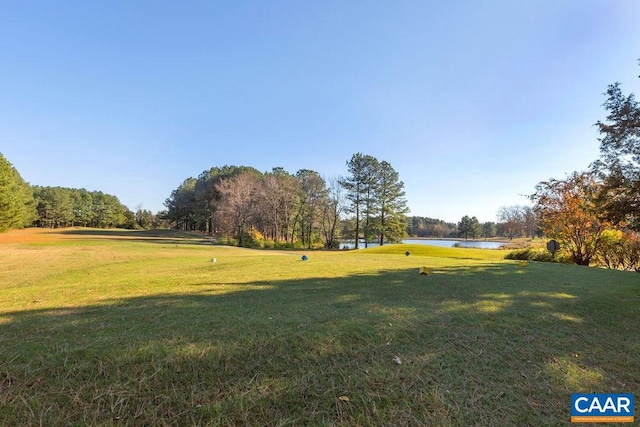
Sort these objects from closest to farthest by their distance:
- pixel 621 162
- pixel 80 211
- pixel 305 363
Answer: pixel 305 363, pixel 621 162, pixel 80 211

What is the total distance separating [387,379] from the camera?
2.27 metres

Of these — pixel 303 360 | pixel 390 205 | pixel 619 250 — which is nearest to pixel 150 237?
pixel 390 205

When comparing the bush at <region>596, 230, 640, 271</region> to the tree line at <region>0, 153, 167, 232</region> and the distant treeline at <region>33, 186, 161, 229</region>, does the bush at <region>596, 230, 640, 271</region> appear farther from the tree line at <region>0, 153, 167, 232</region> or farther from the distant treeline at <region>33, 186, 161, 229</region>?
the distant treeline at <region>33, 186, 161, 229</region>

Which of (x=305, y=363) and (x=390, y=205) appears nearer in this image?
(x=305, y=363)

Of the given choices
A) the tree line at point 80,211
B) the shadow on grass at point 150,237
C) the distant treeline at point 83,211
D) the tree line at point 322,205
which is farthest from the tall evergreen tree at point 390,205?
the distant treeline at point 83,211

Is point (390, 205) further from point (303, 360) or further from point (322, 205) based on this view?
point (303, 360)

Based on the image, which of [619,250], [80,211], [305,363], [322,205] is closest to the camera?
[305,363]

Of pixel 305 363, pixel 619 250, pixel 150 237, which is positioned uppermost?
pixel 619 250

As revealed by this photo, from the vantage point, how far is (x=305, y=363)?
7.98ft

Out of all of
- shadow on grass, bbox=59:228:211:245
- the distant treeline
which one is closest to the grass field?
shadow on grass, bbox=59:228:211:245

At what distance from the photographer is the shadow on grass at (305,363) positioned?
6.24 ft

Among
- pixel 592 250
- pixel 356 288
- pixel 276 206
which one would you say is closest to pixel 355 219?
pixel 276 206

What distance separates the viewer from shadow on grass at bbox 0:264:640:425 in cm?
190

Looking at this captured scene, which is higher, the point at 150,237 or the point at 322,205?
the point at 322,205
